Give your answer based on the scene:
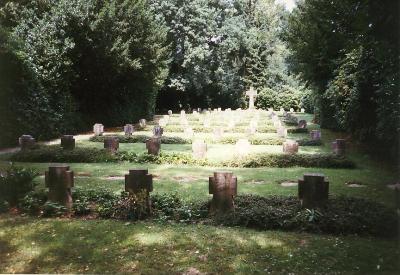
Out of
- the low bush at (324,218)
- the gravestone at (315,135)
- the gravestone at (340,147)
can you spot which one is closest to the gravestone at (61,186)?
the low bush at (324,218)

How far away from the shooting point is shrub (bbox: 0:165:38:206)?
26.2 feet

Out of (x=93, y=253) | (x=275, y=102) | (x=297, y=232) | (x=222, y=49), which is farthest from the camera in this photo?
(x=275, y=102)

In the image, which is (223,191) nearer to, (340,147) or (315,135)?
(340,147)

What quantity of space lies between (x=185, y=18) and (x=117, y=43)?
22.1 metres

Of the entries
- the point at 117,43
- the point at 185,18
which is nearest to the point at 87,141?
the point at 117,43

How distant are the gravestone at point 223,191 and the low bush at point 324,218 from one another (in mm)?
235

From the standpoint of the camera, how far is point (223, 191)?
7.71 m

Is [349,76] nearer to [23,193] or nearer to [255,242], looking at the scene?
[255,242]

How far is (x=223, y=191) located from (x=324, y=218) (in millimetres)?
1865

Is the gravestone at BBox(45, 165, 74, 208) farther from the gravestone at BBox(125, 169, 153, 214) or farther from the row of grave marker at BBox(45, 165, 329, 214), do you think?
the gravestone at BBox(125, 169, 153, 214)

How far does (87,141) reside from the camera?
21031 millimetres

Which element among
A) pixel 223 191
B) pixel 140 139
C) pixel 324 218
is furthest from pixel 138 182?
pixel 140 139

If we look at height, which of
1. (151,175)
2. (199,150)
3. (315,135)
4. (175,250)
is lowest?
(175,250)

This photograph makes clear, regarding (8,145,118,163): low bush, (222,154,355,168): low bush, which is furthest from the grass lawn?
(8,145,118,163): low bush
